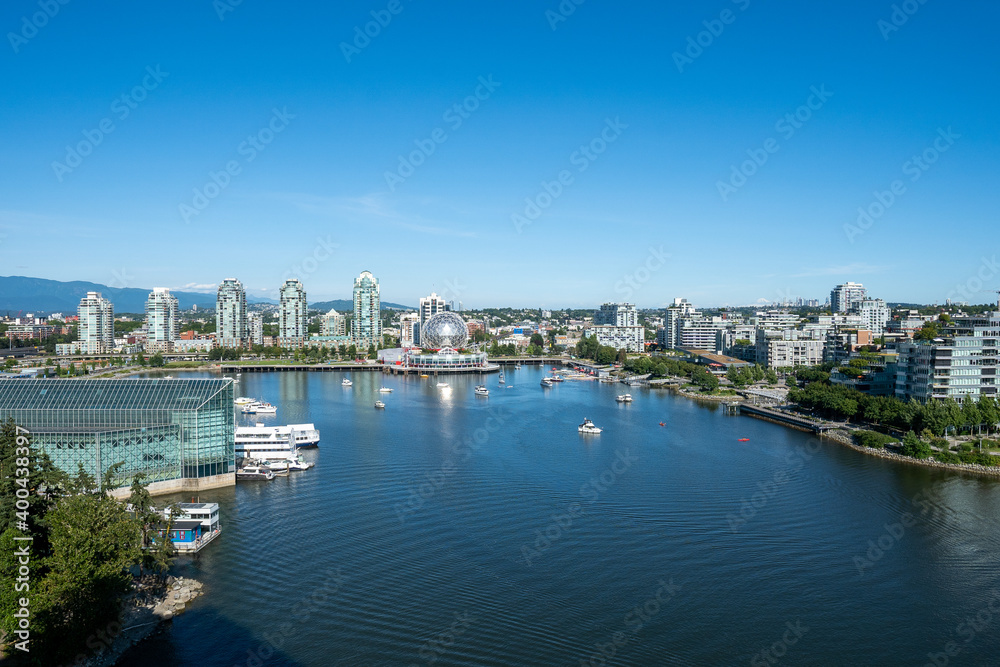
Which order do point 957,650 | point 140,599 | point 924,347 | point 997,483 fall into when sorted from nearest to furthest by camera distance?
point 957,650 → point 140,599 → point 997,483 → point 924,347

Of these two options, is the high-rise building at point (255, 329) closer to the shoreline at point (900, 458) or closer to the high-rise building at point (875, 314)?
the shoreline at point (900, 458)

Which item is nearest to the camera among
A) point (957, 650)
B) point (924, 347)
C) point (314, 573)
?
point (957, 650)

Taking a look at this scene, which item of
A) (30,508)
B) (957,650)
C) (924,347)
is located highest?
(924,347)

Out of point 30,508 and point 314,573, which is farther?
point 314,573

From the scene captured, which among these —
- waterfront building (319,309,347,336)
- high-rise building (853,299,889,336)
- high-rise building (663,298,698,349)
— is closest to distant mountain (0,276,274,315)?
waterfront building (319,309,347,336)

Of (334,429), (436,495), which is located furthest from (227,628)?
(334,429)

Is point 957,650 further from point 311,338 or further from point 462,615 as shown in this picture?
point 311,338

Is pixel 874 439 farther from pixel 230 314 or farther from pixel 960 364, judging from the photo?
pixel 230 314

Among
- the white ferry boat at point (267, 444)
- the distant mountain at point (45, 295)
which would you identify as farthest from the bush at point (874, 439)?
the distant mountain at point (45, 295)
